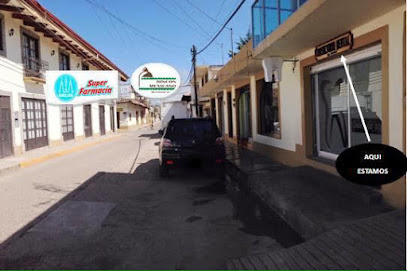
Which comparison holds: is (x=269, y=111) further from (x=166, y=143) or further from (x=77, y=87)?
(x=77, y=87)

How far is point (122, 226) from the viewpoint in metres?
5.32

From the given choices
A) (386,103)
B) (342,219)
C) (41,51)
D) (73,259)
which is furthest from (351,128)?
(41,51)

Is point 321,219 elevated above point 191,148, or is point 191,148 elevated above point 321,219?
point 191,148

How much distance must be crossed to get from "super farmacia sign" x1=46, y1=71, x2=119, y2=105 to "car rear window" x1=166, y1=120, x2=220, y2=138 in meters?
7.85

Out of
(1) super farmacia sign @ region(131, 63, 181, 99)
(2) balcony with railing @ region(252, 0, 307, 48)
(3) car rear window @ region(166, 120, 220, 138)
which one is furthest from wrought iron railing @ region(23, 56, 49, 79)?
(2) balcony with railing @ region(252, 0, 307, 48)

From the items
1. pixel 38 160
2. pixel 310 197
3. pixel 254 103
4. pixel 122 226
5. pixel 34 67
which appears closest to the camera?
pixel 122 226

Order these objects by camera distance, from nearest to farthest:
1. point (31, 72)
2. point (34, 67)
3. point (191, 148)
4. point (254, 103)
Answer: point (191, 148) < point (254, 103) < point (31, 72) < point (34, 67)

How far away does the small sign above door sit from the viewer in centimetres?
634

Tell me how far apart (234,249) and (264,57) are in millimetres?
5750

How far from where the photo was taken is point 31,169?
11.8 meters

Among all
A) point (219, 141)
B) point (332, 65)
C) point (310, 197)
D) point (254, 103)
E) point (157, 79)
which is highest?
point (157, 79)

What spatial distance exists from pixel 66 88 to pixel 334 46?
44.1ft

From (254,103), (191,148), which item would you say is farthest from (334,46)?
(254,103)

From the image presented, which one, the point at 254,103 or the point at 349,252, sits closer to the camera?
the point at 349,252
